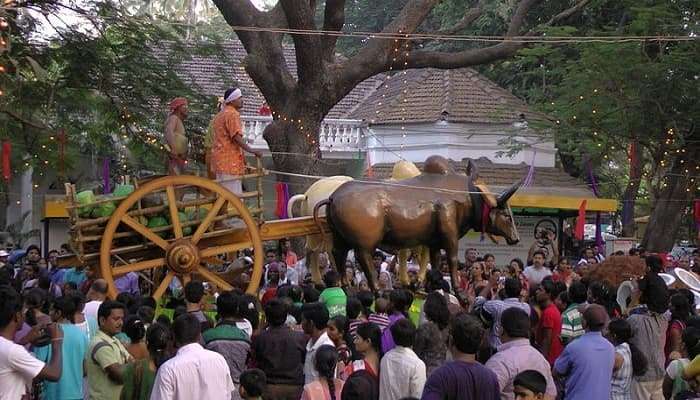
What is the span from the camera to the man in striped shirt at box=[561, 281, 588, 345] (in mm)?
10117

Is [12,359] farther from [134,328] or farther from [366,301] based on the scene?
[366,301]

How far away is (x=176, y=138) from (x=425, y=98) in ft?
55.4

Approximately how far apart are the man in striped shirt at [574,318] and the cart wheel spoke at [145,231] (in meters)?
4.84

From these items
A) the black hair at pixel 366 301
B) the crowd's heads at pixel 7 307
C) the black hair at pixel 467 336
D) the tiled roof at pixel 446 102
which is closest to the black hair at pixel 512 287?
the black hair at pixel 366 301

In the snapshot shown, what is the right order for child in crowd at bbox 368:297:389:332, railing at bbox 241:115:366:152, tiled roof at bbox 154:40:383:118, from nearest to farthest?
child in crowd at bbox 368:297:389:332, tiled roof at bbox 154:40:383:118, railing at bbox 241:115:366:152

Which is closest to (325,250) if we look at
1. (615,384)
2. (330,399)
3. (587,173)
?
(615,384)

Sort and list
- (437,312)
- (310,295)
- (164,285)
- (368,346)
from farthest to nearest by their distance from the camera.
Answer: (164,285) → (310,295) → (437,312) → (368,346)

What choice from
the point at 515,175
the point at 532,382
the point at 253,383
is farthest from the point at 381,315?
the point at 515,175

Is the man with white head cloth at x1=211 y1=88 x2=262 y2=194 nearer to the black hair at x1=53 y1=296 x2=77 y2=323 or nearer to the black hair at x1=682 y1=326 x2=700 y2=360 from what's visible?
the black hair at x1=53 y1=296 x2=77 y2=323

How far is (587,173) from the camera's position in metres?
29.5

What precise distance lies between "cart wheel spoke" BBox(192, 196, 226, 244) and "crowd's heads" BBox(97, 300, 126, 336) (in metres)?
5.13

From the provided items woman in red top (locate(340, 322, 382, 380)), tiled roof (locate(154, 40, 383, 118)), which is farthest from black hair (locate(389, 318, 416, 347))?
tiled roof (locate(154, 40, 383, 118))

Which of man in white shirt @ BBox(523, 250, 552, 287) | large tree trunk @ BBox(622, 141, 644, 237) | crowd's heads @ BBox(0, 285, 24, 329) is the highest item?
crowd's heads @ BBox(0, 285, 24, 329)

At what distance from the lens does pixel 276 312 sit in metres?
8.43
